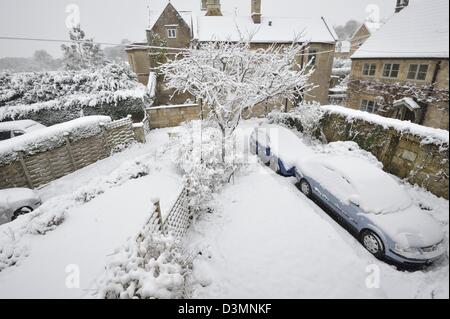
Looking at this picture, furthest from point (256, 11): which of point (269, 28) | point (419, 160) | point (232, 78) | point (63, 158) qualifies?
point (419, 160)

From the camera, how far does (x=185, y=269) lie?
4.08 meters

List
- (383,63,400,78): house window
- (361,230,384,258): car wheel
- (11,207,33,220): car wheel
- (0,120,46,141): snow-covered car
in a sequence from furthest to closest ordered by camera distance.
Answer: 1. (0,120,46,141): snow-covered car
2. (11,207,33,220): car wheel
3. (383,63,400,78): house window
4. (361,230,384,258): car wheel

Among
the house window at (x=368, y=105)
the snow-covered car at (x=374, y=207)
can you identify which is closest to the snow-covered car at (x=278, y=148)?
the snow-covered car at (x=374, y=207)

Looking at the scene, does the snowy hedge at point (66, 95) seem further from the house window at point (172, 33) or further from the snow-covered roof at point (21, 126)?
the house window at point (172, 33)

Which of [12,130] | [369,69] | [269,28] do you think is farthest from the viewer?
[269,28]

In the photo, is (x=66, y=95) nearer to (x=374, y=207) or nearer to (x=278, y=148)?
(x=278, y=148)

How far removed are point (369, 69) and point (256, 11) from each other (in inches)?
438

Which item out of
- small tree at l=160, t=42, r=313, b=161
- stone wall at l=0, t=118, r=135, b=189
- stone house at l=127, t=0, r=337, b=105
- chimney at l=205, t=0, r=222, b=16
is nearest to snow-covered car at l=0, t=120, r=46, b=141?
stone wall at l=0, t=118, r=135, b=189

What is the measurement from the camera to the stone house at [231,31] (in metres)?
18.6

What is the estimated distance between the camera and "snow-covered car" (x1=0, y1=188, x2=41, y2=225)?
6.59 metres

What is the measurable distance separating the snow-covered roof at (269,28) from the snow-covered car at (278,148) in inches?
442

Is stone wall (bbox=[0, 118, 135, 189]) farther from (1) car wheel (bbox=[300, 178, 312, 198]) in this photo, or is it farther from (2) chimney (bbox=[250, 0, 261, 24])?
(2) chimney (bbox=[250, 0, 261, 24])

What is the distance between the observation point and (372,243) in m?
4.68

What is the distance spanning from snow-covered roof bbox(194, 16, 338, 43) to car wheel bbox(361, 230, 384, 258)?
16971 millimetres
